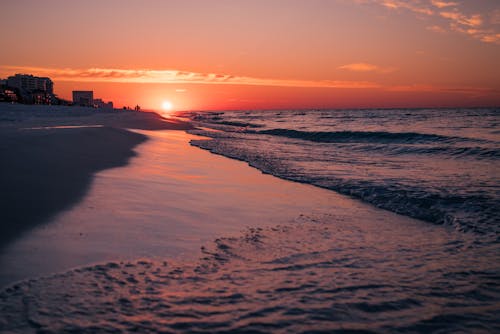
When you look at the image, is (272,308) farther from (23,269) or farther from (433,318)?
(23,269)

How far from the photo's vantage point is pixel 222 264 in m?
3.87

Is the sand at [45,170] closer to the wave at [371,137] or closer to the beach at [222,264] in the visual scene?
the beach at [222,264]

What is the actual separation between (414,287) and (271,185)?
5109mm

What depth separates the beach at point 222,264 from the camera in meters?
2.84

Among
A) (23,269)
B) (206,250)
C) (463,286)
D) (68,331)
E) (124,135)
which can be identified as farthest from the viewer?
(124,135)

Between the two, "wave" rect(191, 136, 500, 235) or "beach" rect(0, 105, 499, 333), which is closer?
"beach" rect(0, 105, 499, 333)

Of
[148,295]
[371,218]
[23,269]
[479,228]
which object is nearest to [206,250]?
[148,295]

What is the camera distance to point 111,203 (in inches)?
224

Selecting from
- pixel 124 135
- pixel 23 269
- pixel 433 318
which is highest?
pixel 124 135

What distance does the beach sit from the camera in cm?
284

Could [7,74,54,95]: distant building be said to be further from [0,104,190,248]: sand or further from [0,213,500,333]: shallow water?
[0,213,500,333]: shallow water

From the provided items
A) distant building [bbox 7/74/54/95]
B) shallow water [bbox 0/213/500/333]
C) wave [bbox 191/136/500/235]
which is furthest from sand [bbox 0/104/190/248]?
distant building [bbox 7/74/54/95]

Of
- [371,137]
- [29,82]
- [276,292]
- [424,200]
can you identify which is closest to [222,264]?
[276,292]

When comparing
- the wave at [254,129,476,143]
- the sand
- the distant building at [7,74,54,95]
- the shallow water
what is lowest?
the shallow water
